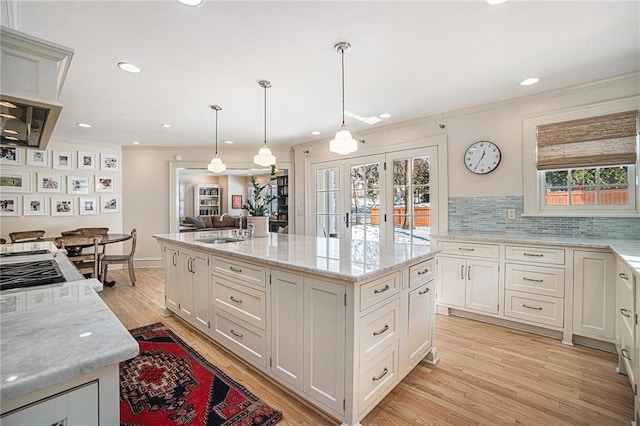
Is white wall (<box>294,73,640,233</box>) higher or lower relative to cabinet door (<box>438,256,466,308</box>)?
higher

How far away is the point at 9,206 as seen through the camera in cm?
474

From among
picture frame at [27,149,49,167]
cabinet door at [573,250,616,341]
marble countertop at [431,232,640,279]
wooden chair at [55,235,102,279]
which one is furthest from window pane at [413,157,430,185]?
picture frame at [27,149,49,167]

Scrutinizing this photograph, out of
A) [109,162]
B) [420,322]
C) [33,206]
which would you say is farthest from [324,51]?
[33,206]

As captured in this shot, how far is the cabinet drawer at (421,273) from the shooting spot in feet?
6.77

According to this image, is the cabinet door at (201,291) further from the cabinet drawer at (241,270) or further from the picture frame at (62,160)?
the picture frame at (62,160)

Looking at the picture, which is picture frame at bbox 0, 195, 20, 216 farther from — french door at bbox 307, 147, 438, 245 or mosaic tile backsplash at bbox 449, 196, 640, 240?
mosaic tile backsplash at bbox 449, 196, 640, 240

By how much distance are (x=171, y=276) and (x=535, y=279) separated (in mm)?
3636

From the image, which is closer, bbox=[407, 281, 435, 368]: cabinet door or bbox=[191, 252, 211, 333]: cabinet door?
bbox=[407, 281, 435, 368]: cabinet door

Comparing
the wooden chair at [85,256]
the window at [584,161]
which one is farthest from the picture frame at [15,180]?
the window at [584,161]

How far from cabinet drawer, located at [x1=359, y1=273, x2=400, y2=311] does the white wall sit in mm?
2356

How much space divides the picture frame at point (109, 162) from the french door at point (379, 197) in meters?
3.78

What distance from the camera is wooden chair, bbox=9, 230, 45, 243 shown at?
14.3 ft

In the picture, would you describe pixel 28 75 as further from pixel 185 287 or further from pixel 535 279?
pixel 535 279

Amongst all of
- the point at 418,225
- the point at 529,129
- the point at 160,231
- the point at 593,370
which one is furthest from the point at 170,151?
the point at 593,370
